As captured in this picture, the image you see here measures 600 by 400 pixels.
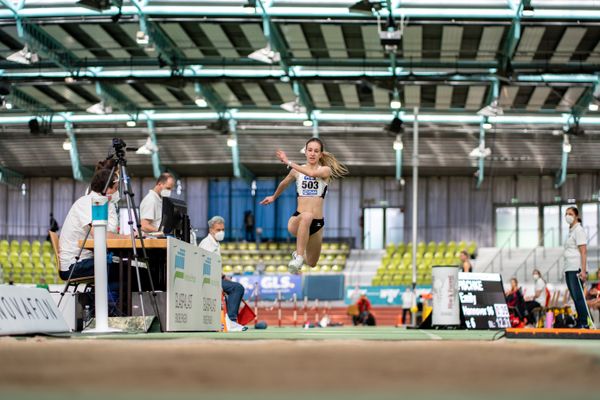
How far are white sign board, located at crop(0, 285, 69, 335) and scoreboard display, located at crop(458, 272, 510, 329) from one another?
24.0ft

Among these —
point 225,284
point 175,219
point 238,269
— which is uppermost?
point 175,219

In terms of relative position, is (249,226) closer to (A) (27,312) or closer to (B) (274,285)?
(B) (274,285)

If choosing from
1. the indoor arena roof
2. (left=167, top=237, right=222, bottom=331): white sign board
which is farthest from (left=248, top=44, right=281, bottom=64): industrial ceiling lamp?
(left=167, top=237, right=222, bottom=331): white sign board

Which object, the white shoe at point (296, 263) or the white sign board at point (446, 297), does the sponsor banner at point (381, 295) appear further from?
the white shoe at point (296, 263)

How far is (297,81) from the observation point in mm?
26656

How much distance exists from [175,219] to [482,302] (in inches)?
214

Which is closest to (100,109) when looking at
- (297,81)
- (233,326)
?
(297,81)

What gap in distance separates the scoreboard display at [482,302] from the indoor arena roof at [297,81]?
25.3 ft

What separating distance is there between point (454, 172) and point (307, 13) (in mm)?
15047

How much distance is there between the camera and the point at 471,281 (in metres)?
12.9

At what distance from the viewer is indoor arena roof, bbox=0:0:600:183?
2306 cm

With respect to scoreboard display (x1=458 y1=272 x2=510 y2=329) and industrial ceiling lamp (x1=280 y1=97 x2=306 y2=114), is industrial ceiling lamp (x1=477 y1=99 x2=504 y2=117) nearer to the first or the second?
industrial ceiling lamp (x1=280 y1=97 x2=306 y2=114)

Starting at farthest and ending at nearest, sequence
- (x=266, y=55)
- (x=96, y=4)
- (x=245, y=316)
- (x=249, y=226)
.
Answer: (x=249, y=226) → (x=266, y=55) → (x=96, y=4) → (x=245, y=316)

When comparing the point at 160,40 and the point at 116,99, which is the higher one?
the point at 160,40
